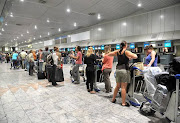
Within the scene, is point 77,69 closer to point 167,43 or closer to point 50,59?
point 50,59

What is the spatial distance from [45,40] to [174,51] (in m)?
28.3

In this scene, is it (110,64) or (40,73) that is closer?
(110,64)

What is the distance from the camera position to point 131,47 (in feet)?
44.8

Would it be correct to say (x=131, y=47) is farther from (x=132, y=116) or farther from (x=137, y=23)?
(x=132, y=116)

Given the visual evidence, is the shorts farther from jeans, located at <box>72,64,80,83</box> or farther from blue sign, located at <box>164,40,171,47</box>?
blue sign, located at <box>164,40,171,47</box>

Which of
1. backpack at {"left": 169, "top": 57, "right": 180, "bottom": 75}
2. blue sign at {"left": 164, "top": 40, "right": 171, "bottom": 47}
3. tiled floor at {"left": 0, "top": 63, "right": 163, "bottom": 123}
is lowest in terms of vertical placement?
tiled floor at {"left": 0, "top": 63, "right": 163, "bottom": 123}

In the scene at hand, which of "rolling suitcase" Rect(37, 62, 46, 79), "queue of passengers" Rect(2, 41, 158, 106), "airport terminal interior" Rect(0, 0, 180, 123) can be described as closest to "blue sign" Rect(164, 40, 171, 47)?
"airport terminal interior" Rect(0, 0, 180, 123)

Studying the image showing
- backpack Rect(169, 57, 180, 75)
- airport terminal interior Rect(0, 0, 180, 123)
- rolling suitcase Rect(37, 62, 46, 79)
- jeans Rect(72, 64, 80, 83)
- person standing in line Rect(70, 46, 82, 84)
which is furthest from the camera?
rolling suitcase Rect(37, 62, 46, 79)

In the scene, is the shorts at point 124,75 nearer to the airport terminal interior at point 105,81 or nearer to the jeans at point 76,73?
the airport terminal interior at point 105,81

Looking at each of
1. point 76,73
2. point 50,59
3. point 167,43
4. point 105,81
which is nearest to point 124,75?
point 105,81

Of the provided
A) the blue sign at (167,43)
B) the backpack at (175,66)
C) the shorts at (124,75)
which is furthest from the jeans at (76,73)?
the blue sign at (167,43)

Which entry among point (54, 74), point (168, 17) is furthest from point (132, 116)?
point (168, 17)

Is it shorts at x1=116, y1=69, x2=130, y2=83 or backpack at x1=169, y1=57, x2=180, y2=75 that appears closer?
backpack at x1=169, y1=57, x2=180, y2=75

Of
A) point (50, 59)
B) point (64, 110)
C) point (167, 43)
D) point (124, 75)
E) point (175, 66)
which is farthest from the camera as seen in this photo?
point (167, 43)
